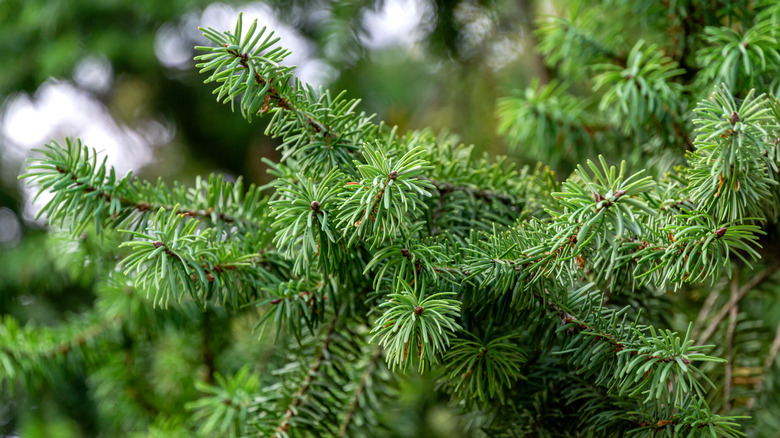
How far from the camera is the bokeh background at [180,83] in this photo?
115 cm

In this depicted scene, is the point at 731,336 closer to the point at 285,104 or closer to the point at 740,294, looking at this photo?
the point at 740,294

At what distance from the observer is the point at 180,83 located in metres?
1.61

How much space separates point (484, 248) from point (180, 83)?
1.42 metres

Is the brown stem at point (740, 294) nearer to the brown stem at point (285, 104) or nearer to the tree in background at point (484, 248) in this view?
the tree in background at point (484, 248)

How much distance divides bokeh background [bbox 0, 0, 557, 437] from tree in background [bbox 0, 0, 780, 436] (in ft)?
0.93

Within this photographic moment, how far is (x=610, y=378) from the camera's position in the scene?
1.55 feet

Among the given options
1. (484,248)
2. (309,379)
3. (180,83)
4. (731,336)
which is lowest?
(309,379)

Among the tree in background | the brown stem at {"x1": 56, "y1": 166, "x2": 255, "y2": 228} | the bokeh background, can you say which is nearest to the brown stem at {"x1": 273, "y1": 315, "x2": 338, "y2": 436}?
the tree in background

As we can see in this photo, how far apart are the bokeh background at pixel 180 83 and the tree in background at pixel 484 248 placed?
283mm

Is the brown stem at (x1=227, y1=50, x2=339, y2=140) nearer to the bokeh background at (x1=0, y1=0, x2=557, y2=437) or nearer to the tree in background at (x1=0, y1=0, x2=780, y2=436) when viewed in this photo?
the tree in background at (x1=0, y1=0, x2=780, y2=436)

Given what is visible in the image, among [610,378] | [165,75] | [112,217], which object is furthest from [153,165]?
[610,378]

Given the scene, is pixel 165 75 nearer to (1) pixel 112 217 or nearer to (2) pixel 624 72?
(1) pixel 112 217

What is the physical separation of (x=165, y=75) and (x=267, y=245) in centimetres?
126

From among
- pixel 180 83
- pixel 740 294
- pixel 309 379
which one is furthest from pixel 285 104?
pixel 180 83
